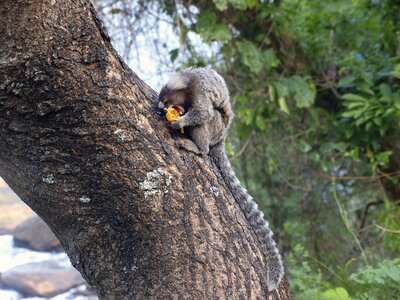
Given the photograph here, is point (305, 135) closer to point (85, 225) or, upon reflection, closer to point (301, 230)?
point (301, 230)

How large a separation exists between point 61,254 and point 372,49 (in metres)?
3.46

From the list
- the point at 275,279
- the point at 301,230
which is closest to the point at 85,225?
the point at 275,279

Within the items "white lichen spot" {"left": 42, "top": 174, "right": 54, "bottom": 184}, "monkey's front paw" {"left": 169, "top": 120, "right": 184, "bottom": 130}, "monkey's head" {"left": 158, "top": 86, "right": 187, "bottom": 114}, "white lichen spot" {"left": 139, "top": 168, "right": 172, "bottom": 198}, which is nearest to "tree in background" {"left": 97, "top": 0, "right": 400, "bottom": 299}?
"monkey's head" {"left": 158, "top": 86, "right": 187, "bottom": 114}

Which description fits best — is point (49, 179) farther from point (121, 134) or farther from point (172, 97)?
point (172, 97)

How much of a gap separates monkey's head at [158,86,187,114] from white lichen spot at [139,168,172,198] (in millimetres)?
498

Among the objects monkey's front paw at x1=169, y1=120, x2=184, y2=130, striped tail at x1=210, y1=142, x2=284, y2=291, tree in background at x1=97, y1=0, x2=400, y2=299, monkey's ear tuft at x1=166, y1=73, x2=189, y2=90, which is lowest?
striped tail at x1=210, y1=142, x2=284, y2=291

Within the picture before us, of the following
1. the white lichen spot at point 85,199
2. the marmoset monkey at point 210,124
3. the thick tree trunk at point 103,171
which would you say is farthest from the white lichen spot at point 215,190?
the white lichen spot at point 85,199

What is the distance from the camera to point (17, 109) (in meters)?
1.57

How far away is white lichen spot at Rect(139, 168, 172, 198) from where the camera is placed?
1.71 meters

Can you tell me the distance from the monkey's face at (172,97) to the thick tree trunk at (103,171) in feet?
1.35

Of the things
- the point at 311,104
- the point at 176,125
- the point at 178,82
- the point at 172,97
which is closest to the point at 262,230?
the point at 176,125

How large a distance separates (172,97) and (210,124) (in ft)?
0.74

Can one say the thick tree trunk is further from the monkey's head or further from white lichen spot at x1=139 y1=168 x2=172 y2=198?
the monkey's head

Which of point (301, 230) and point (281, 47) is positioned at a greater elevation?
point (281, 47)
